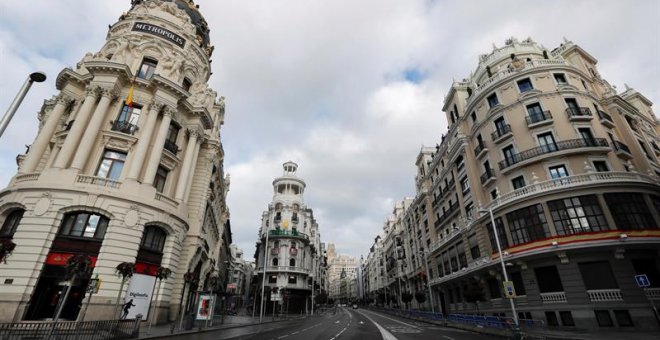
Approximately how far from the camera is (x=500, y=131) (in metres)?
28.7

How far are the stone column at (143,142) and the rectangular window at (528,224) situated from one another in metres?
31.3

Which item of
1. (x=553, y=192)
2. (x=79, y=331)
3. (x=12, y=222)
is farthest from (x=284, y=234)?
(x=79, y=331)

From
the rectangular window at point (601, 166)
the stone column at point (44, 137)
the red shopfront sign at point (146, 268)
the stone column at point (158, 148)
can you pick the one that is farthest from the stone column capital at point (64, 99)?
the rectangular window at point (601, 166)

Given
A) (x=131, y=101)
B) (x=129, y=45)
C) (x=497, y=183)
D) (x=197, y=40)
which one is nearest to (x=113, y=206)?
(x=131, y=101)

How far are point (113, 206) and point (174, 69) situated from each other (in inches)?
553

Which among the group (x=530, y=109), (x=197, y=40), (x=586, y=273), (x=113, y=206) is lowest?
(x=586, y=273)

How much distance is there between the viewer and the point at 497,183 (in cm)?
2798

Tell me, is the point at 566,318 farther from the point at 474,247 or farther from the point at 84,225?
the point at 84,225

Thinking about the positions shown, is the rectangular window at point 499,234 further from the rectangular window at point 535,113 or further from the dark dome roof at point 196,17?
the dark dome roof at point 196,17

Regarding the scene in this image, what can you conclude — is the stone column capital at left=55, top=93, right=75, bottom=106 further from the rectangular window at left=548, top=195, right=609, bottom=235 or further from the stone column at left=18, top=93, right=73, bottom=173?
the rectangular window at left=548, top=195, right=609, bottom=235

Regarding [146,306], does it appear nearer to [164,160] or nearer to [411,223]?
[164,160]

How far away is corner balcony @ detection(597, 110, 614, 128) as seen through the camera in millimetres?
25891

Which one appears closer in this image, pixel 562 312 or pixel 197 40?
pixel 562 312

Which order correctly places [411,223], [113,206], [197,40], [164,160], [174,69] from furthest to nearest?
[411,223] → [197,40] → [174,69] → [164,160] → [113,206]
